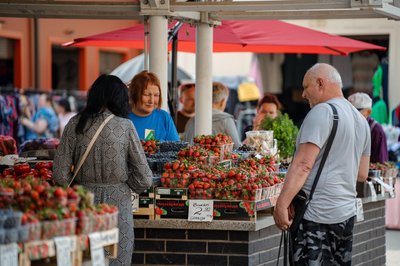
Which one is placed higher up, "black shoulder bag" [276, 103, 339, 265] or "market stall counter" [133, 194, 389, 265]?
"black shoulder bag" [276, 103, 339, 265]

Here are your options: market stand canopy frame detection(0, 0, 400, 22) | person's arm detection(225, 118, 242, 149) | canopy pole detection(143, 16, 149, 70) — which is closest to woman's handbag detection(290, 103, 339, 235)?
market stand canopy frame detection(0, 0, 400, 22)

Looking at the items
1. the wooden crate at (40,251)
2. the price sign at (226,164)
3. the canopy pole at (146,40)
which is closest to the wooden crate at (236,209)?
the price sign at (226,164)

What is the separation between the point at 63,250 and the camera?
15.9 feet

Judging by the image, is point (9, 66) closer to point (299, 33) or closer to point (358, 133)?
point (299, 33)

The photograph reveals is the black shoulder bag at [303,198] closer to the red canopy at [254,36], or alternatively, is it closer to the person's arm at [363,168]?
the person's arm at [363,168]

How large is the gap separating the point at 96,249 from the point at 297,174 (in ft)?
5.01

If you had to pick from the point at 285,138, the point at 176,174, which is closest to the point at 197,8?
the point at 285,138

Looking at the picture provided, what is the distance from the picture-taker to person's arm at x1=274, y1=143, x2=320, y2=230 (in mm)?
5969

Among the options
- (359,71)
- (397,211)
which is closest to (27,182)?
(397,211)

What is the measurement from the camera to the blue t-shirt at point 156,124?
836 cm

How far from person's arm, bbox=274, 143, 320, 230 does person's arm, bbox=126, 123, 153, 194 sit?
0.90 metres

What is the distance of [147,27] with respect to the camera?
9.13 m

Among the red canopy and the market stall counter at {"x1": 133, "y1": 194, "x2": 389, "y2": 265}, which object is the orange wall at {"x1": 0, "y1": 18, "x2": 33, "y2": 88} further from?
the market stall counter at {"x1": 133, "y1": 194, "x2": 389, "y2": 265}

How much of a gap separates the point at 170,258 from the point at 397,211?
22.4ft
